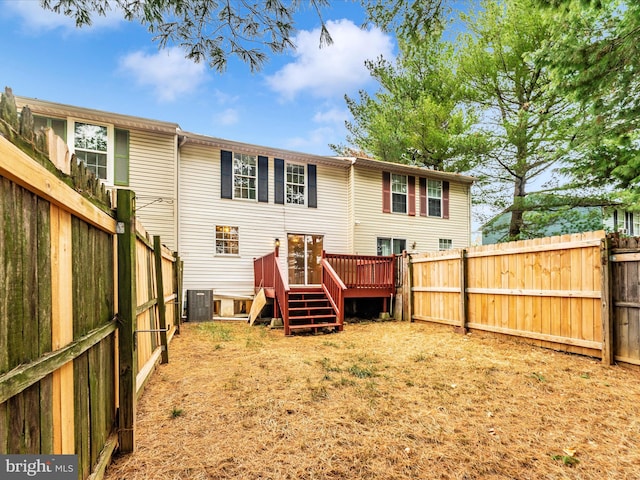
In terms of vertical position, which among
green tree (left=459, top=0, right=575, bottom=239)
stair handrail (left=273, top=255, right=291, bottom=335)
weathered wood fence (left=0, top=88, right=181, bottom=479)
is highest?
green tree (left=459, top=0, right=575, bottom=239)

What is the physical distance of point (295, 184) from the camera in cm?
1201

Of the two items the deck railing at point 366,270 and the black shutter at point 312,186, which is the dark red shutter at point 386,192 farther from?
the deck railing at point 366,270

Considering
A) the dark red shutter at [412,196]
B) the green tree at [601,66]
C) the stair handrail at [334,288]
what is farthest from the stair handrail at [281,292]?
the dark red shutter at [412,196]

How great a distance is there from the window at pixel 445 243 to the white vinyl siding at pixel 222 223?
5006 millimetres

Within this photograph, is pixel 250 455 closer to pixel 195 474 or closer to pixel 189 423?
pixel 195 474

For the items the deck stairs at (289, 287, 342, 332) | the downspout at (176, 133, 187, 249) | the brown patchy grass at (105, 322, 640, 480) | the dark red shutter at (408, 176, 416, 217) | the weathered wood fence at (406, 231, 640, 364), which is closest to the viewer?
the brown patchy grass at (105, 322, 640, 480)

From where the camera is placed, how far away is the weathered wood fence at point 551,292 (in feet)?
15.1

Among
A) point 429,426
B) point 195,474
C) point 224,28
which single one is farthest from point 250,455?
point 224,28

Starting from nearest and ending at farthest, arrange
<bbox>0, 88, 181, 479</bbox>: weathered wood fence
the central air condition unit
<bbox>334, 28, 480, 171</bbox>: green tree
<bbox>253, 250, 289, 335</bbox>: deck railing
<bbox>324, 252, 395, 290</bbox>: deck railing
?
<bbox>0, 88, 181, 479</bbox>: weathered wood fence < <bbox>253, 250, 289, 335</bbox>: deck railing < <bbox>324, 252, 395, 290</bbox>: deck railing < the central air condition unit < <bbox>334, 28, 480, 171</bbox>: green tree

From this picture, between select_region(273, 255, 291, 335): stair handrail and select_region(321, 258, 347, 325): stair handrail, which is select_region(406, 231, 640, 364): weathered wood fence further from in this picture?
select_region(273, 255, 291, 335): stair handrail

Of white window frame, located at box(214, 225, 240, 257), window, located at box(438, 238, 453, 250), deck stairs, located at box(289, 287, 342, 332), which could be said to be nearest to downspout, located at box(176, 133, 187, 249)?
white window frame, located at box(214, 225, 240, 257)

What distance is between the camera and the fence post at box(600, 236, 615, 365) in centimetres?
463

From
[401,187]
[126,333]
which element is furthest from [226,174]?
[126,333]

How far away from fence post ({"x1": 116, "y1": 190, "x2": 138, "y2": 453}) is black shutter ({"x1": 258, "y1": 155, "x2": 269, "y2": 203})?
358 inches
